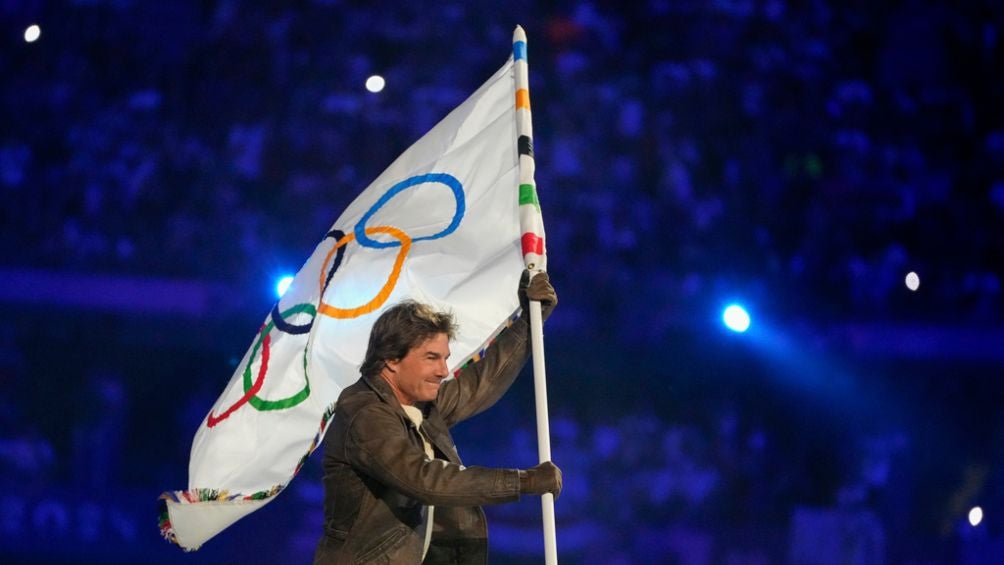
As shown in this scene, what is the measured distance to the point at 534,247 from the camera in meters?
2.73

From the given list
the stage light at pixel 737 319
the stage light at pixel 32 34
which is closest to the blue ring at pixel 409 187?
the stage light at pixel 737 319

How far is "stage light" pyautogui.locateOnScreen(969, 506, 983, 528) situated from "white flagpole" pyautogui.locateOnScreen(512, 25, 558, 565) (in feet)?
12.5

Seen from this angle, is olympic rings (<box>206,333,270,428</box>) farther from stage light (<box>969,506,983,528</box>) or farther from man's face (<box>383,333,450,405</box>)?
stage light (<box>969,506,983,528</box>)

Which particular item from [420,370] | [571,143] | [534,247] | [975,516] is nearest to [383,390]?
[420,370]

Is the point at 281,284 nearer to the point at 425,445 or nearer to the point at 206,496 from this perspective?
the point at 206,496

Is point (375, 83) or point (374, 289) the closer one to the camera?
point (374, 289)

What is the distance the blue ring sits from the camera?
3043 millimetres

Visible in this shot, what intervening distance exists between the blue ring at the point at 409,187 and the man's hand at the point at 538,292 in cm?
34

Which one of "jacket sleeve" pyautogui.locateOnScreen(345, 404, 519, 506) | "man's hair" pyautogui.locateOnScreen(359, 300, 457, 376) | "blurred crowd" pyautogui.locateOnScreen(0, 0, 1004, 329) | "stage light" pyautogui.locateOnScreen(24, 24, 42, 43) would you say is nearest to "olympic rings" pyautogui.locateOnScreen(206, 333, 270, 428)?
"man's hair" pyautogui.locateOnScreen(359, 300, 457, 376)

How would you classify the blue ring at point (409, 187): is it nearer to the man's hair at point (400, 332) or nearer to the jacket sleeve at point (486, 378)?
the jacket sleeve at point (486, 378)

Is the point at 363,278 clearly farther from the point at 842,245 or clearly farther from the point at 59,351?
the point at 842,245

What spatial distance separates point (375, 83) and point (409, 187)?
8.80 feet

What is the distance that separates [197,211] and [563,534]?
102 inches

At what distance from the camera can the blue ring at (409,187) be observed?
A: 9.98ft
